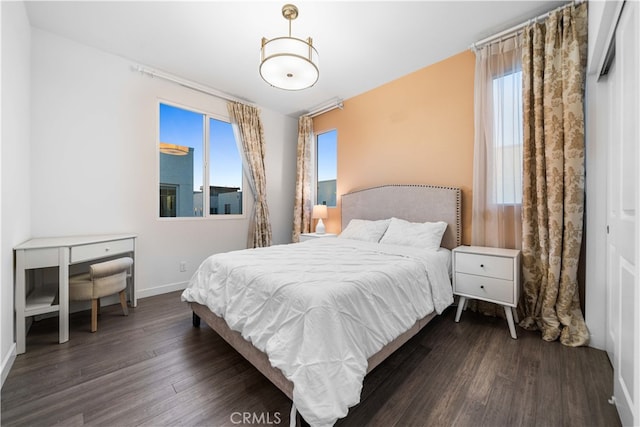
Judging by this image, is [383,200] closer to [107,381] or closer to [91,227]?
[107,381]

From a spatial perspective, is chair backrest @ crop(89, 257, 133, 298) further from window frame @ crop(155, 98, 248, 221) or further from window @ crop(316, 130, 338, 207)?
window @ crop(316, 130, 338, 207)

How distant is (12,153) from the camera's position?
6.07 ft

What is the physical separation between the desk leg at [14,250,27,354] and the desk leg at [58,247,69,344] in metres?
0.19

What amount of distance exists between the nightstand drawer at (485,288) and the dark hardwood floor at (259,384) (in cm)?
31

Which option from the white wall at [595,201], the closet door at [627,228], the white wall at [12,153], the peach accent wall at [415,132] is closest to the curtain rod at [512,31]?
the peach accent wall at [415,132]

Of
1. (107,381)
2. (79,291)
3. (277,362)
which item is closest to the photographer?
(277,362)

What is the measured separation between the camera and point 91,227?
9.00 feet

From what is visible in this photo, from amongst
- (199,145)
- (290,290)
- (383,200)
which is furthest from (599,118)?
(199,145)

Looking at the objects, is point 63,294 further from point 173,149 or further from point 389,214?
point 389,214

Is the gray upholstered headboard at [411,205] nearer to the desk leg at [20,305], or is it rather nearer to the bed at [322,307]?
the bed at [322,307]

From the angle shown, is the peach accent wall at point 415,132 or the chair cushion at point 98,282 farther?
the peach accent wall at point 415,132

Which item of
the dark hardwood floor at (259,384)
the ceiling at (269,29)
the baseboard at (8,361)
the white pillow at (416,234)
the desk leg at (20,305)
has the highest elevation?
the ceiling at (269,29)

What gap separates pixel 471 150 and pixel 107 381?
358 centimetres

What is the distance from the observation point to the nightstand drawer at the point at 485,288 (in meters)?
2.08
